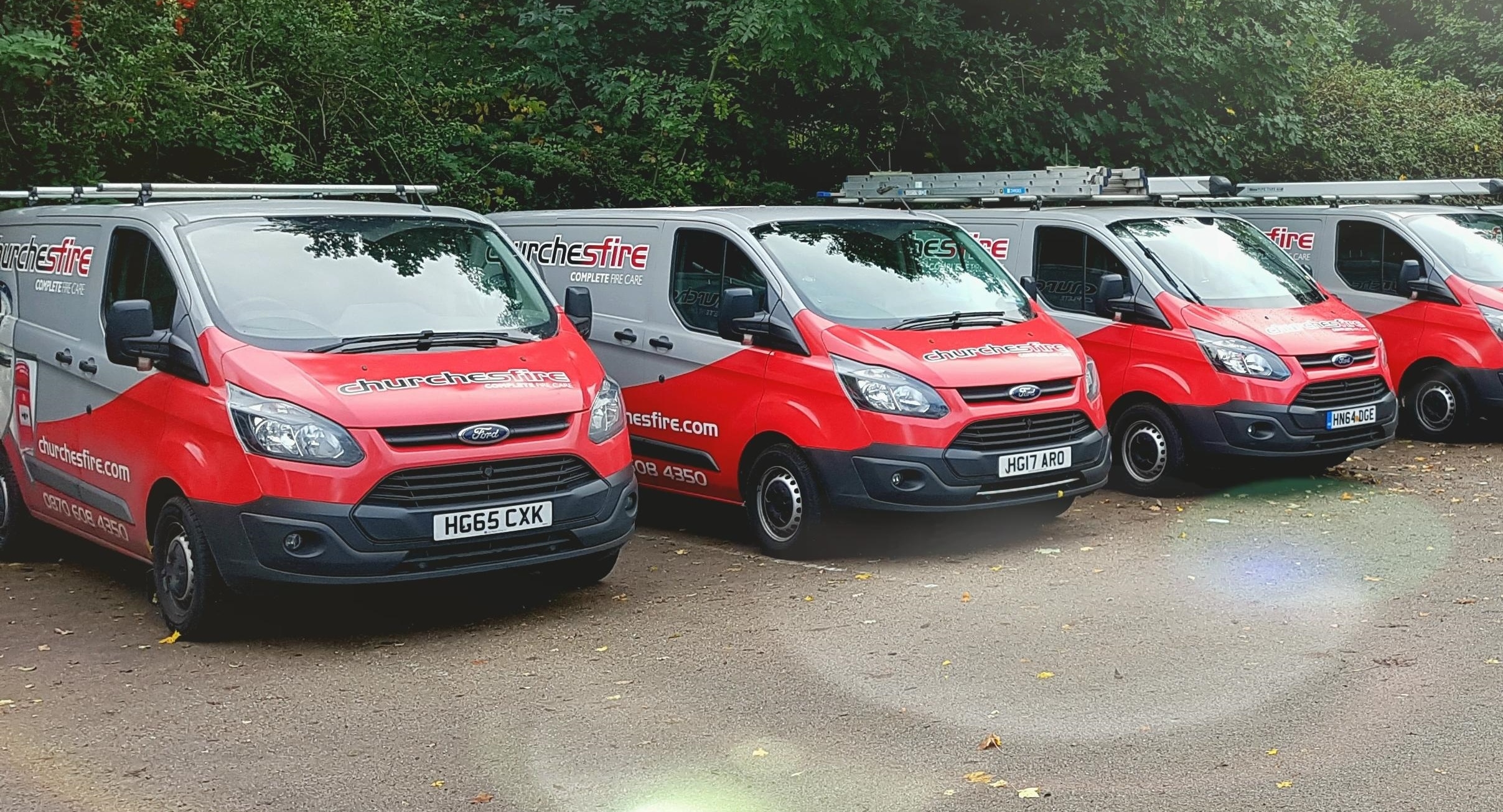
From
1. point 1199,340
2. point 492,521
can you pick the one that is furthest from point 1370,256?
point 492,521

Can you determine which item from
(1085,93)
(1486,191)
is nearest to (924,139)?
(1085,93)

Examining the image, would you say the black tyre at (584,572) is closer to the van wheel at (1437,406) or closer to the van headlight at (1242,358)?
the van headlight at (1242,358)

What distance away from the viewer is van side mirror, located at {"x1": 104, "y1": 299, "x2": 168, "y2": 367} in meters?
6.98

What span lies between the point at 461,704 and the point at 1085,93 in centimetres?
1326

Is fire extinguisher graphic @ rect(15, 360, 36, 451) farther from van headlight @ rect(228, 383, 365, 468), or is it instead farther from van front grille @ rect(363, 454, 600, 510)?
van front grille @ rect(363, 454, 600, 510)

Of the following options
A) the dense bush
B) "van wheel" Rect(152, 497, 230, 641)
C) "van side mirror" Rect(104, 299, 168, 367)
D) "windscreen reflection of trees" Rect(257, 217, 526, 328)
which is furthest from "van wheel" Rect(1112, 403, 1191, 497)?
"van side mirror" Rect(104, 299, 168, 367)

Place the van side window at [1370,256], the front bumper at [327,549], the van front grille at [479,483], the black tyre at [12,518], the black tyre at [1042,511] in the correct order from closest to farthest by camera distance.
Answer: the front bumper at [327,549] → the van front grille at [479,483] → the black tyre at [12,518] → the black tyre at [1042,511] → the van side window at [1370,256]

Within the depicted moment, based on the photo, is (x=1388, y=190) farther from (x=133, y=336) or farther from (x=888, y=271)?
(x=133, y=336)

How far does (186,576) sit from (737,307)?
328 centimetres

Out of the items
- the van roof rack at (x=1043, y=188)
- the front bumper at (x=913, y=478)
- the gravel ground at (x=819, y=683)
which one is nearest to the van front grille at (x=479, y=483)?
the gravel ground at (x=819, y=683)

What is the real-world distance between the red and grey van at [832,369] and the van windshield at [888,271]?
0.01m

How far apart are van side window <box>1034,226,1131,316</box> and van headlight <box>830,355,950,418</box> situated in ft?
9.96

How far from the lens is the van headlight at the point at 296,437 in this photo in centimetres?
667

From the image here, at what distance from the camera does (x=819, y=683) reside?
6344mm
